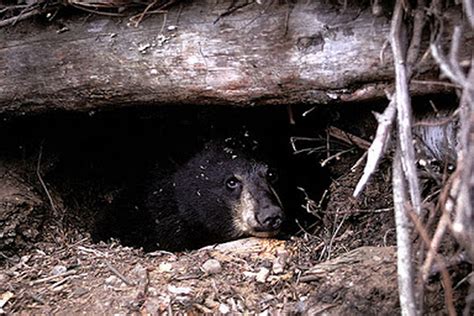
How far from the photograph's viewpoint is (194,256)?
3580 millimetres

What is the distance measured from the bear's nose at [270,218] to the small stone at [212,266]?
535mm

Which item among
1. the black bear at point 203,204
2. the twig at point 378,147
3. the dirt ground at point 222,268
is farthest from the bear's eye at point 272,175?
the twig at point 378,147

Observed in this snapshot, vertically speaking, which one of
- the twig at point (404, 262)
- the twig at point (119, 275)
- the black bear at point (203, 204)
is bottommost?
the black bear at point (203, 204)

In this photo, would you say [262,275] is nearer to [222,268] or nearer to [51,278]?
[222,268]

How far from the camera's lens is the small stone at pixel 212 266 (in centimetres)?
334

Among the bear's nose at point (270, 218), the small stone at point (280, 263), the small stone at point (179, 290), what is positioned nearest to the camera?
the small stone at point (179, 290)

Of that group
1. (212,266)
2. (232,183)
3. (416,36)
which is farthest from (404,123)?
(232,183)

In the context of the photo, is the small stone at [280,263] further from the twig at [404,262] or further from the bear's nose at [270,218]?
the twig at [404,262]

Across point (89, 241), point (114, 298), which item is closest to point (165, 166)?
point (89, 241)

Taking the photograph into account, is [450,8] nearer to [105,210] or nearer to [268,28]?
[268,28]

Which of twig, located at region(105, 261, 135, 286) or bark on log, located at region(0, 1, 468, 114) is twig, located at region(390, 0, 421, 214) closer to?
bark on log, located at region(0, 1, 468, 114)

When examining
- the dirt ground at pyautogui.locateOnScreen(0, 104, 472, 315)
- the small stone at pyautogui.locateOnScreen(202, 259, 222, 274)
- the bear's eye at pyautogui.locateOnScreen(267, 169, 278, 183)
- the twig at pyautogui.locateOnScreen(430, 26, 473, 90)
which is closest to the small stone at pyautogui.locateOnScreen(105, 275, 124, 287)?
the dirt ground at pyautogui.locateOnScreen(0, 104, 472, 315)

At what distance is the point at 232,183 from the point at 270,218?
0.46 m

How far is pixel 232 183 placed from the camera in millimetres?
4293
